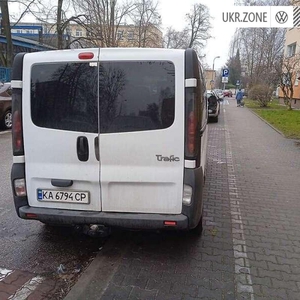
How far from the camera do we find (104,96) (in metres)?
2.87

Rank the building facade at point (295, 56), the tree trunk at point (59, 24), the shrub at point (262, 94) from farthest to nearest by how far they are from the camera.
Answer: the shrub at point (262, 94) < the building facade at point (295, 56) < the tree trunk at point (59, 24)

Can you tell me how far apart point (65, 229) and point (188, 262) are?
62.9 inches

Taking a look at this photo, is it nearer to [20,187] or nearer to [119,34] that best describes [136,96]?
[20,187]

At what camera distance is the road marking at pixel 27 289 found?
8.53 feet

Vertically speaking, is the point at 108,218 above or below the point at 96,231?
above

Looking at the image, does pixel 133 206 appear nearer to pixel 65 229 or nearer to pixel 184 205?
pixel 184 205

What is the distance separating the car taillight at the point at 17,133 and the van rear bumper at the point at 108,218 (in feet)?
2.03

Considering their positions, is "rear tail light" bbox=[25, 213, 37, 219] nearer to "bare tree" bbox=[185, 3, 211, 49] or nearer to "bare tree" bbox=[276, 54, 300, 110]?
"bare tree" bbox=[276, 54, 300, 110]

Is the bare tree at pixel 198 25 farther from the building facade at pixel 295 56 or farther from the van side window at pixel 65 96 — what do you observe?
the van side window at pixel 65 96

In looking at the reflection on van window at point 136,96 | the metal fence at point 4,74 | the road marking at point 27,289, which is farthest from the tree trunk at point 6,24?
the road marking at point 27,289

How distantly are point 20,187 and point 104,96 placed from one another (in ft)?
4.18

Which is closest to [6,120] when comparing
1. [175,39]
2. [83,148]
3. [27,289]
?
[83,148]

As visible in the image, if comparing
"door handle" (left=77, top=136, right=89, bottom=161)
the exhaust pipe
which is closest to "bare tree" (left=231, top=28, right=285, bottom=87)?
the exhaust pipe

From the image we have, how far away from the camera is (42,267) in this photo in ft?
9.95
